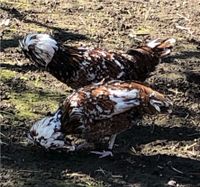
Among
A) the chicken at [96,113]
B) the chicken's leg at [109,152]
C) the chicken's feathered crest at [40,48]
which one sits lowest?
the chicken's leg at [109,152]

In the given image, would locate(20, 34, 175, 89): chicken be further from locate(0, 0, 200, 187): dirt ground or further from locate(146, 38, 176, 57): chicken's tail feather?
locate(0, 0, 200, 187): dirt ground

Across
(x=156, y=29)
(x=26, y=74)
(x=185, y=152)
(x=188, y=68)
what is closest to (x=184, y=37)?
(x=156, y=29)

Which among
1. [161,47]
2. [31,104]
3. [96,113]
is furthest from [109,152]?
[161,47]

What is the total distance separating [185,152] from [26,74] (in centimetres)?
189

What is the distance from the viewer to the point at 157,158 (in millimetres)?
4566

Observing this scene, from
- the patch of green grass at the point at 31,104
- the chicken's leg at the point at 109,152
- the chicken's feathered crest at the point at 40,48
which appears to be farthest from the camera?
the patch of green grass at the point at 31,104

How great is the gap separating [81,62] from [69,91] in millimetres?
640

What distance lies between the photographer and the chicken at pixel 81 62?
16.6 feet

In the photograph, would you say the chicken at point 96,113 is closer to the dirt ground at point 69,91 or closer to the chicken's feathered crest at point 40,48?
the dirt ground at point 69,91

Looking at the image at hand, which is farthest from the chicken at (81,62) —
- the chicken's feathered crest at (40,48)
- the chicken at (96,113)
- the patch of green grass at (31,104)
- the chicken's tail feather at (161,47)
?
the chicken at (96,113)

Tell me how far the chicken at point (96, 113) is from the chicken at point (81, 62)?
0.54 metres

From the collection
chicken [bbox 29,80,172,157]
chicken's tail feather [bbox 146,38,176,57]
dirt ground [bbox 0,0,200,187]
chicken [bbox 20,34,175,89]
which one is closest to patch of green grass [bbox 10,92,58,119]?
dirt ground [bbox 0,0,200,187]

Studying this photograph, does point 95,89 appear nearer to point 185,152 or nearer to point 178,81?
point 185,152

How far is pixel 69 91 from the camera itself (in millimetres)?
5652
